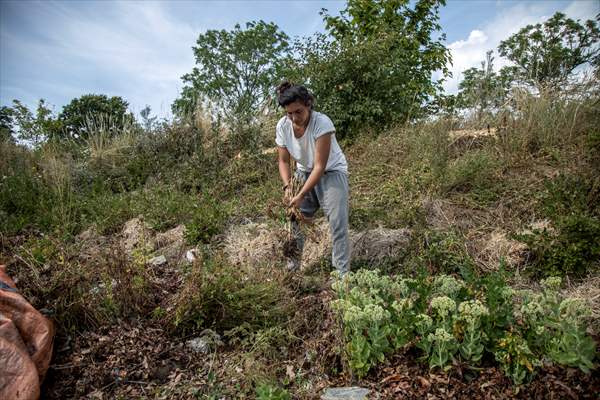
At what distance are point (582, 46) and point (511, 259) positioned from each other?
66.6ft

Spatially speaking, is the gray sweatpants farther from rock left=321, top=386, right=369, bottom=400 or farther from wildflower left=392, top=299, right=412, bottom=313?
rock left=321, top=386, right=369, bottom=400

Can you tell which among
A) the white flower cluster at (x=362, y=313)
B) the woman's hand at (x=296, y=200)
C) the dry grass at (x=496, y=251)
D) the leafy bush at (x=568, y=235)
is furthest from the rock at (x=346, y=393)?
the leafy bush at (x=568, y=235)

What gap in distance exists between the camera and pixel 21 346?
7.15 ft

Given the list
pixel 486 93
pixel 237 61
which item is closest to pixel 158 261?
pixel 486 93

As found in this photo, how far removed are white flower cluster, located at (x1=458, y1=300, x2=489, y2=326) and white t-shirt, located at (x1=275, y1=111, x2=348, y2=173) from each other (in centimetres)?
168

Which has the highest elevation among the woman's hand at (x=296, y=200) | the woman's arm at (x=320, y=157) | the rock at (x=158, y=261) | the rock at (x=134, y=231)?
the woman's arm at (x=320, y=157)

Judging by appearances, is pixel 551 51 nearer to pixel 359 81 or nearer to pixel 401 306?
pixel 359 81

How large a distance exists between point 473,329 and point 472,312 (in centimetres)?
11

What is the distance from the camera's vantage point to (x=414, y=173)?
17.1ft

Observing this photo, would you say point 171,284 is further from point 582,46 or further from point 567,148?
point 582,46

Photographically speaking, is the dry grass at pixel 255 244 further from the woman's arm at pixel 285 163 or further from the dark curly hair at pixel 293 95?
the dark curly hair at pixel 293 95

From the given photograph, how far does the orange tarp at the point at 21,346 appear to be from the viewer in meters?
2.02

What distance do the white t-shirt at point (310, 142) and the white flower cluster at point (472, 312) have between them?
5.51 feet

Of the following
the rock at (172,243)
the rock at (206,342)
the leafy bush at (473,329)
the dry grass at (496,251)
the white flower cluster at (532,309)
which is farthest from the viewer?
the rock at (172,243)
